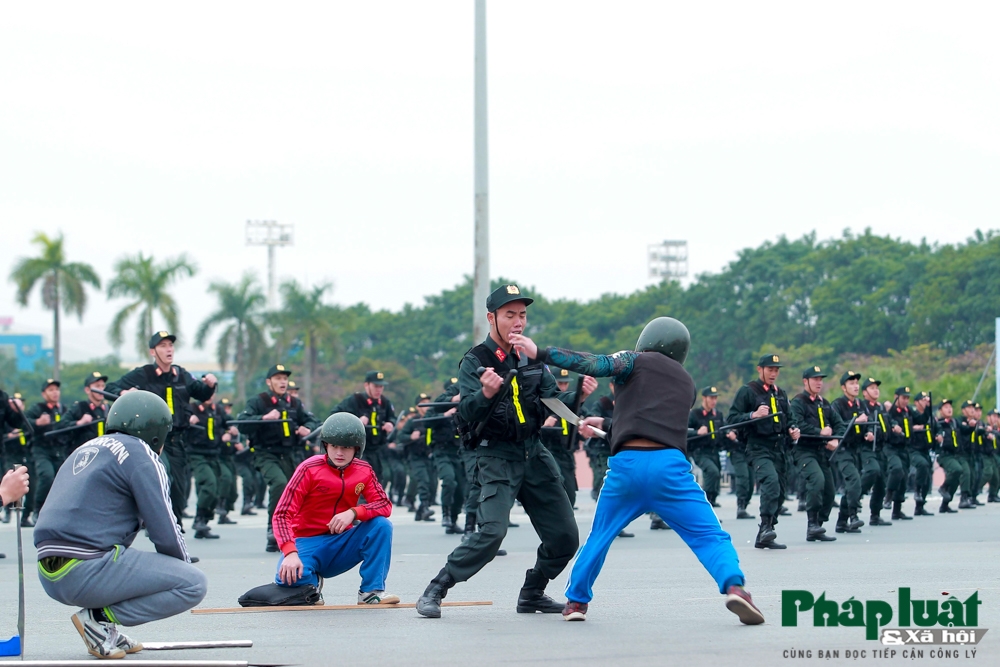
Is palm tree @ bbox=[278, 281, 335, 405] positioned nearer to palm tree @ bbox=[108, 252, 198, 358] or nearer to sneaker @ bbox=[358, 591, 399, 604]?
palm tree @ bbox=[108, 252, 198, 358]

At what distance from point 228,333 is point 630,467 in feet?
178

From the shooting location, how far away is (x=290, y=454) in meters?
14.6

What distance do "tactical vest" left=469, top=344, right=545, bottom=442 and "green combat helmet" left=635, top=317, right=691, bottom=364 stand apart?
648 mm

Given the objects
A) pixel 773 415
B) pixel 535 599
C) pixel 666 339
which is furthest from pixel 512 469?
pixel 773 415

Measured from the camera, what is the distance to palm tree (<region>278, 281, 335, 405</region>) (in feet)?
203

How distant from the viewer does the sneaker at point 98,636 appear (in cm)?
658

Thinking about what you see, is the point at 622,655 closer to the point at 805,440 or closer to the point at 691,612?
the point at 691,612

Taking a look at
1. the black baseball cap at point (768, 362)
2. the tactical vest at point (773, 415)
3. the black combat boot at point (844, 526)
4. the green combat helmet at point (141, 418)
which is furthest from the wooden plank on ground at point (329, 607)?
the black combat boot at point (844, 526)

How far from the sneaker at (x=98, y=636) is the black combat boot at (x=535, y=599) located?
2591 millimetres

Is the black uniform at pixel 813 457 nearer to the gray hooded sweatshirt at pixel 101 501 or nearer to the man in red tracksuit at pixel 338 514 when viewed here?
the man in red tracksuit at pixel 338 514

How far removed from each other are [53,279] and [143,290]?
3948mm

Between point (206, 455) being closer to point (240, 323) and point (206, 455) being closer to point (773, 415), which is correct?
point (773, 415)

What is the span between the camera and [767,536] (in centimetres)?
1338

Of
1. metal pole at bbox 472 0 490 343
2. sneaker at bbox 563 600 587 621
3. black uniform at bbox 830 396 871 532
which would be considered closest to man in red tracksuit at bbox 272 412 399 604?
sneaker at bbox 563 600 587 621
